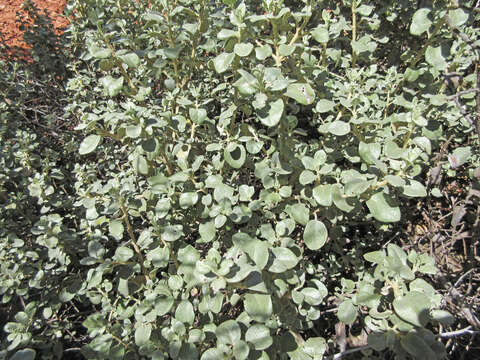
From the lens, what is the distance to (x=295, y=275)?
122 cm

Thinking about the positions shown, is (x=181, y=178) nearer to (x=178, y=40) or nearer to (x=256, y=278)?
(x=256, y=278)

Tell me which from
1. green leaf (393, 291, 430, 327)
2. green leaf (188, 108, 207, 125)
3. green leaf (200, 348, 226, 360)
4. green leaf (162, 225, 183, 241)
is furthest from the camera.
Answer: green leaf (188, 108, 207, 125)

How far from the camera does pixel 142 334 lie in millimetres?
1243

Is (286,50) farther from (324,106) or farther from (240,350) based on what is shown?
(240,350)

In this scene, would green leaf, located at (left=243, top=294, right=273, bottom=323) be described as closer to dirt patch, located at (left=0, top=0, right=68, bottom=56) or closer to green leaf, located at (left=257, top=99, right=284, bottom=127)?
green leaf, located at (left=257, top=99, right=284, bottom=127)

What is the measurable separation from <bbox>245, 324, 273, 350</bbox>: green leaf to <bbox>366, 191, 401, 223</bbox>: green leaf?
553 millimetres

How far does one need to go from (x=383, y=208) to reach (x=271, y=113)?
0.53 meters

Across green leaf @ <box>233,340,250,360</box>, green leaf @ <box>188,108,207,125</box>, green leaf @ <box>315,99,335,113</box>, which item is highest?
green leaf @ <box>315,99,335,113</box>

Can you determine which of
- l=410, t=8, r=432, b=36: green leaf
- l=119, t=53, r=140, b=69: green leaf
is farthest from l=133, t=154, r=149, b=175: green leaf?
l=410, t=8, r=432, b=36: green leaf

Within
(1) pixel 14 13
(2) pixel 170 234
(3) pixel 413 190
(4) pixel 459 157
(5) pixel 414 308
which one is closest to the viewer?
(5) pixel 414 308

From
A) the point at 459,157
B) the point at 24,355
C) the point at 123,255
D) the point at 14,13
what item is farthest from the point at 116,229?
the point at 14,13

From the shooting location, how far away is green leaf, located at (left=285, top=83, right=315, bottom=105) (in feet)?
3.75

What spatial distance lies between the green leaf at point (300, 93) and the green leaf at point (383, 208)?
1.43 feet

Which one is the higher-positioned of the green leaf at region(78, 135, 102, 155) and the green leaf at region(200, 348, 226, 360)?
the green leaf at region(78, 135, 102, 155)
